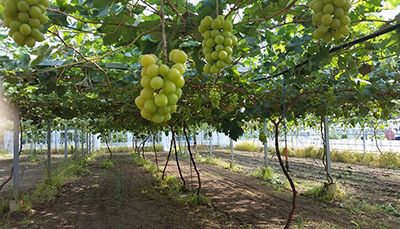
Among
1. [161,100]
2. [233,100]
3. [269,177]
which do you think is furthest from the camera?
[269,177]

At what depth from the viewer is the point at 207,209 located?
7.20 metres

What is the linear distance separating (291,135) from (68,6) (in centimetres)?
2246

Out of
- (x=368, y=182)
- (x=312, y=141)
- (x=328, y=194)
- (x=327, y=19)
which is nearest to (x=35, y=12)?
(x=327, y=19)

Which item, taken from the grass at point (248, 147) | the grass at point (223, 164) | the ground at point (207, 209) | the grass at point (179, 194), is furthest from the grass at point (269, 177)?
the grass at point (248, 147)

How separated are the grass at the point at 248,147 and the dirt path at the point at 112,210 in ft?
58.6

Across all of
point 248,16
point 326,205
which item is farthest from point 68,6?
point 326,205

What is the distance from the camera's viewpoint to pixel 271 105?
Answer: 15.6 feet

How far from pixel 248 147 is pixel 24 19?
28317mm

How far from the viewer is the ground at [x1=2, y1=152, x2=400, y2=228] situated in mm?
6203

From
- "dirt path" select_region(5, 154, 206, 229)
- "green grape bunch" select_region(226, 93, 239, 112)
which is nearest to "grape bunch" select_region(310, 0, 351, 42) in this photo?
"green grape bunch" select_region(226, 93, 239, 112)

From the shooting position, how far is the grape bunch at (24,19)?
1036 mm

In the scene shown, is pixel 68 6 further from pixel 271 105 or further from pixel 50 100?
pixel 50 100

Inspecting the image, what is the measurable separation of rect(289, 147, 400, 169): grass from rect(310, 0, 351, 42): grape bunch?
15.1 metres

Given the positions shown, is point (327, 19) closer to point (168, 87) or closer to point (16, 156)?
point (168, 87)
